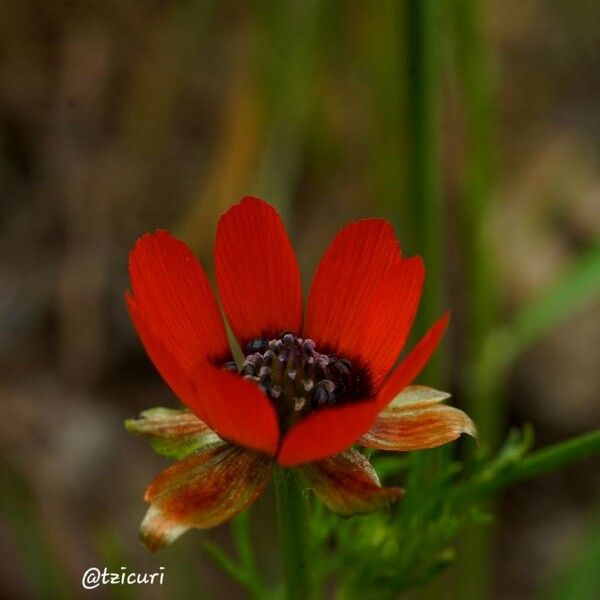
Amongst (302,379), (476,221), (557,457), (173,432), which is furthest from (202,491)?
(476,221)

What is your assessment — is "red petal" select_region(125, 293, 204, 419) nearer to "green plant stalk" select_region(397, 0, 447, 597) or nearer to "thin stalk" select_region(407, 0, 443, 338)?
"green plant stalk" select_region(397, 0, 447, 597)

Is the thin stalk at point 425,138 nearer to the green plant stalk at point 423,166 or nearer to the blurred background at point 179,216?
the green plant stalk at point 423,166

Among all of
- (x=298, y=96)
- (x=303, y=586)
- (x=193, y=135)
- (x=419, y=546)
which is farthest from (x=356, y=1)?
(x=303, y=586)

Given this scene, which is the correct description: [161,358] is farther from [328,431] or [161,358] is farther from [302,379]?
[302,379]

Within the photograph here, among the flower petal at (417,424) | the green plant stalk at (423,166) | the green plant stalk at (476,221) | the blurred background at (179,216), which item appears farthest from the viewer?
the blurred background at (179,216)

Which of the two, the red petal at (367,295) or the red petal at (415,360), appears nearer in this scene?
the red petal at (415,360)

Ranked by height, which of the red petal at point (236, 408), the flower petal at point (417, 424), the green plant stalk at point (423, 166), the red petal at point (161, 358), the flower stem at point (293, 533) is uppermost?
the green plant stalk at point (423, 166)

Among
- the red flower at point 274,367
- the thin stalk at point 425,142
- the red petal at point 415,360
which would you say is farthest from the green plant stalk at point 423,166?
the red petal at point 415,360

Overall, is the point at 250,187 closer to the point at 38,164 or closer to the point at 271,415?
the point at 38,164

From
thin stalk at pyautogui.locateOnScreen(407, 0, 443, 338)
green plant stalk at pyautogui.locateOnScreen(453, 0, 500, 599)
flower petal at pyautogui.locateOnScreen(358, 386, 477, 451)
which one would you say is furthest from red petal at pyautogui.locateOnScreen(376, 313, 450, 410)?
green plant stalk at pyautogui.locateOnScreen(453, 0, 500, 599)
